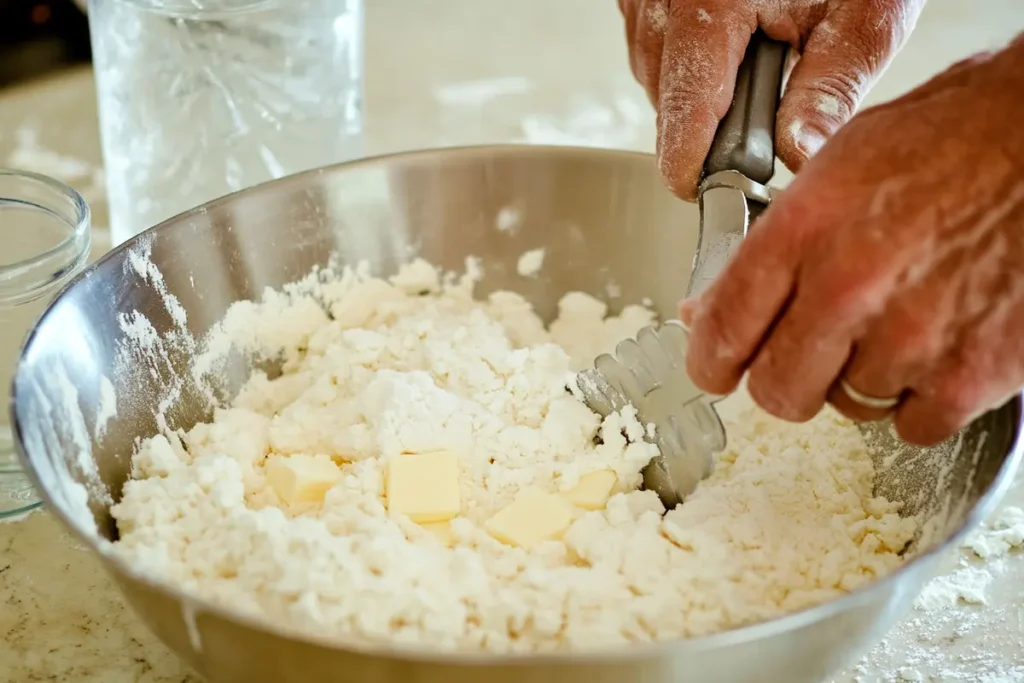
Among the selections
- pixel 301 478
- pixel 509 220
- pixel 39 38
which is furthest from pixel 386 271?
pixel 39 38

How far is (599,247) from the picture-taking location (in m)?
1.14

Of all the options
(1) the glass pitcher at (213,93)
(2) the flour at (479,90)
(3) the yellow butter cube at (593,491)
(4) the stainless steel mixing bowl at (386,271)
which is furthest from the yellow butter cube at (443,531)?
(2) the flour at (479,90)

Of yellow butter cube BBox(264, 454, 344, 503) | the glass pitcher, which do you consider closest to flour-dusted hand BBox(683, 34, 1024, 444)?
yellow butter cube BBox(264, 454, 344, 503)

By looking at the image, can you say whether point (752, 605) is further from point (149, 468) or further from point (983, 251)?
point (149, 468)

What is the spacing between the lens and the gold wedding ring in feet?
2.30

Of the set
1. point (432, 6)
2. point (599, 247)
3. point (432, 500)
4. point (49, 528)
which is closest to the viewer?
point (432, 500)

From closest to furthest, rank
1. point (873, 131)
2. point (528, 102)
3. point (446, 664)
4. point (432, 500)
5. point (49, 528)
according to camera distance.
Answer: point (446, 664) < point (873, 131) < point (432, 500) < point (49, 528) < point (528, 102)

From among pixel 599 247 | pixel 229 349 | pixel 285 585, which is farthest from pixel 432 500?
pixel 599 247

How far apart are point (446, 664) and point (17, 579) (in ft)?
1.77

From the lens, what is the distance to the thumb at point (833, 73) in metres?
0.92

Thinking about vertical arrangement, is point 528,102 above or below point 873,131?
below

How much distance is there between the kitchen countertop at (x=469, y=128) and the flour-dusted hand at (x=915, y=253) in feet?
0.94

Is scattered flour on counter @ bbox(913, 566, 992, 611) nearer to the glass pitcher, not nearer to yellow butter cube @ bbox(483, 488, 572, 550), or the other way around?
yellow butter cube @ bbox(483, 488, 572, 550)

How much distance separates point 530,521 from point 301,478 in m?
0.20
